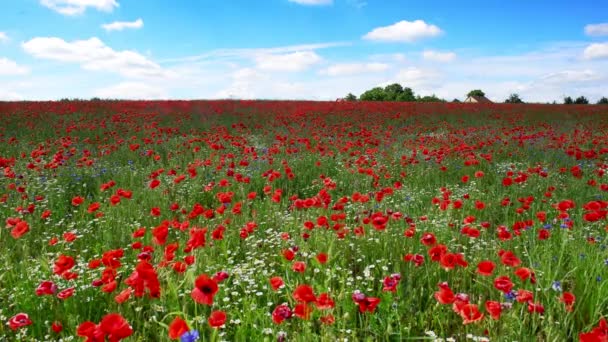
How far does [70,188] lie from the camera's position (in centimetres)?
629

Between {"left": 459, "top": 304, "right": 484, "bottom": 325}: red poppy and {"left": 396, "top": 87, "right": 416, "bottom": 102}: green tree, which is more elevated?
{"left": 396, "top": 87, "right": 416, "bottom": 102}: green tree

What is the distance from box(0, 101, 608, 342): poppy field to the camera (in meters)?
2.26

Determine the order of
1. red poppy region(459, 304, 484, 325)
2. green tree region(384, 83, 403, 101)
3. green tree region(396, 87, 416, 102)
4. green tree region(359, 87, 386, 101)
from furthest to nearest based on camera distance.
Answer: green tree region(359, 87, 386, 101) < green tree region(384, 83, 403, 101) < green tree region(396, 87, 416, 102) < red poppy region(459, 304, 484, 325)

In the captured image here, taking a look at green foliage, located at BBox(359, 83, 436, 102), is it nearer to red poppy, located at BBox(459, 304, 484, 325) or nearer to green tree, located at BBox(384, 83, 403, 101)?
green tree, located at BBox(384, 83, 403, 101)

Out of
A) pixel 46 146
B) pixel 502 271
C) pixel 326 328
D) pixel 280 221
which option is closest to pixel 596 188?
pixel 502 271

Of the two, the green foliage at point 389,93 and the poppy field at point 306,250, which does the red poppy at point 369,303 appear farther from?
the green foliage at point 389,93

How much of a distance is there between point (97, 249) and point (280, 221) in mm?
1698

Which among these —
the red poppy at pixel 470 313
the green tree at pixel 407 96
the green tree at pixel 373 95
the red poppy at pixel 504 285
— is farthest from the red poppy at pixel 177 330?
the green tree at pixel 373 95

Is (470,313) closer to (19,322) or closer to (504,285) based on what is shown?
(504,285)

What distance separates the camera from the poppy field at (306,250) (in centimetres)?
226

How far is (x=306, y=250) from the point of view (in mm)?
3377

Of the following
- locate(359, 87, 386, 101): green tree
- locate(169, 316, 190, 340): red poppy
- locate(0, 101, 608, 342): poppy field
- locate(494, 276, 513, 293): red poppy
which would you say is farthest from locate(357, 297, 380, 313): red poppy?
locate(359, 87, 386, 101): green tree

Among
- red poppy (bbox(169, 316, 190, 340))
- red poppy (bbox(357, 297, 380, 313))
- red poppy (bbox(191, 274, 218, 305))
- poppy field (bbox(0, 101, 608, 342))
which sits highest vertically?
red poppy (bbox(191, 274, 218, 305))

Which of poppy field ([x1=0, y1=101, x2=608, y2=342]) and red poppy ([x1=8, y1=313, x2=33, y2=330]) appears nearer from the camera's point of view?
red poppy ([x1=8, y1=313, x2=33, y2=330])
